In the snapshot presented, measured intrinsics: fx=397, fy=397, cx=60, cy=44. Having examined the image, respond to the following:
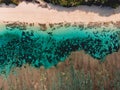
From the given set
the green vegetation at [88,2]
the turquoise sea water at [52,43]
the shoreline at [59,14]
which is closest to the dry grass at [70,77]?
the turquoise sea water at [52,43]

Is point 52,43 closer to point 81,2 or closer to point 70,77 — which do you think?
point 70,77

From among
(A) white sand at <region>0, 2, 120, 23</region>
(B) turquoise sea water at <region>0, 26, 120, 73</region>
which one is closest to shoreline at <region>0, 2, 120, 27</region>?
(A) white sand at <region>0, 2, 120, 23</region>

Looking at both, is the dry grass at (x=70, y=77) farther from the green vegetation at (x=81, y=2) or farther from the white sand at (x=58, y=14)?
the green vegetation at (x=81, y=2)

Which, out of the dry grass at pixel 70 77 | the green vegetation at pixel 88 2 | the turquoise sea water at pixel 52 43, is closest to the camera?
the dry grass at pixel 70 77

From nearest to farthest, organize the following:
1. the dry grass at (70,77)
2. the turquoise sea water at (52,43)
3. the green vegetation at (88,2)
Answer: the dry grass at (70,77)
the turquoise sea water at (52,43)
the green vegetation at (88,2)

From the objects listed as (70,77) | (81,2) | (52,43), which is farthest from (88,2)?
(70,77)

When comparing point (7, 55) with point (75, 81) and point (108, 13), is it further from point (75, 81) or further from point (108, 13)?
point (108, 13)

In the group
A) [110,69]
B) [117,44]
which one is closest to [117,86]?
[110,69]
